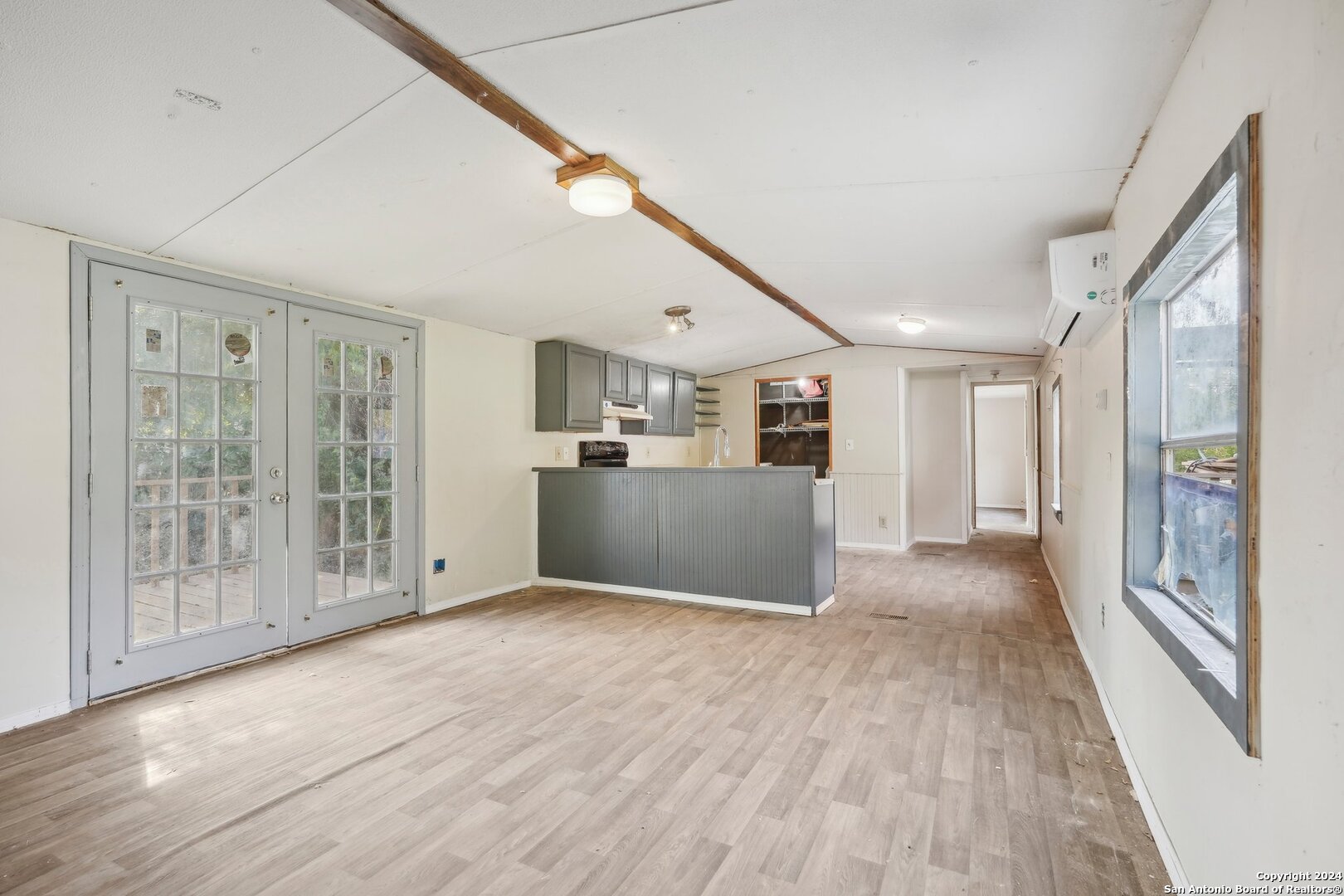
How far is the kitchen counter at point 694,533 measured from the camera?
435 cm

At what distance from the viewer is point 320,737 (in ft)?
8.17

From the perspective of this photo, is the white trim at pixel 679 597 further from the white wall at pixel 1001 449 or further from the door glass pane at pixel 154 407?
the white wall at pixel 1001 449

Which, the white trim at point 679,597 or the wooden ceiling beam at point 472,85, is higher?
the wooden ceiling beam at point 472,85

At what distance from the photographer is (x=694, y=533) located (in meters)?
4.71

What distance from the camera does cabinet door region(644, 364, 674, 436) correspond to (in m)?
6.77

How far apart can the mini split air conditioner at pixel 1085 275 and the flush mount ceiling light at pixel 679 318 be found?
2823mm

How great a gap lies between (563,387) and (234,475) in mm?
2528

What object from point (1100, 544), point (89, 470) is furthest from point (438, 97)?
point (1100, 544)

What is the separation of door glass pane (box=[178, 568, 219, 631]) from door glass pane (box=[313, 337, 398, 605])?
0.57 metres

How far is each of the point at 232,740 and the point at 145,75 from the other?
2.37 metres

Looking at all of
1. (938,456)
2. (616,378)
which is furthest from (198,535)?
(938,456)

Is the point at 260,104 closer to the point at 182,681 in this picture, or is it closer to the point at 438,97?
the point at 438,97

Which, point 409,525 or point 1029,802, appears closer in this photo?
point 1029,802

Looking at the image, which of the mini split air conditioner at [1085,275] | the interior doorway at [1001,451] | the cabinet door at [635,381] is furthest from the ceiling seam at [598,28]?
the interior doorway at [1001,451]
